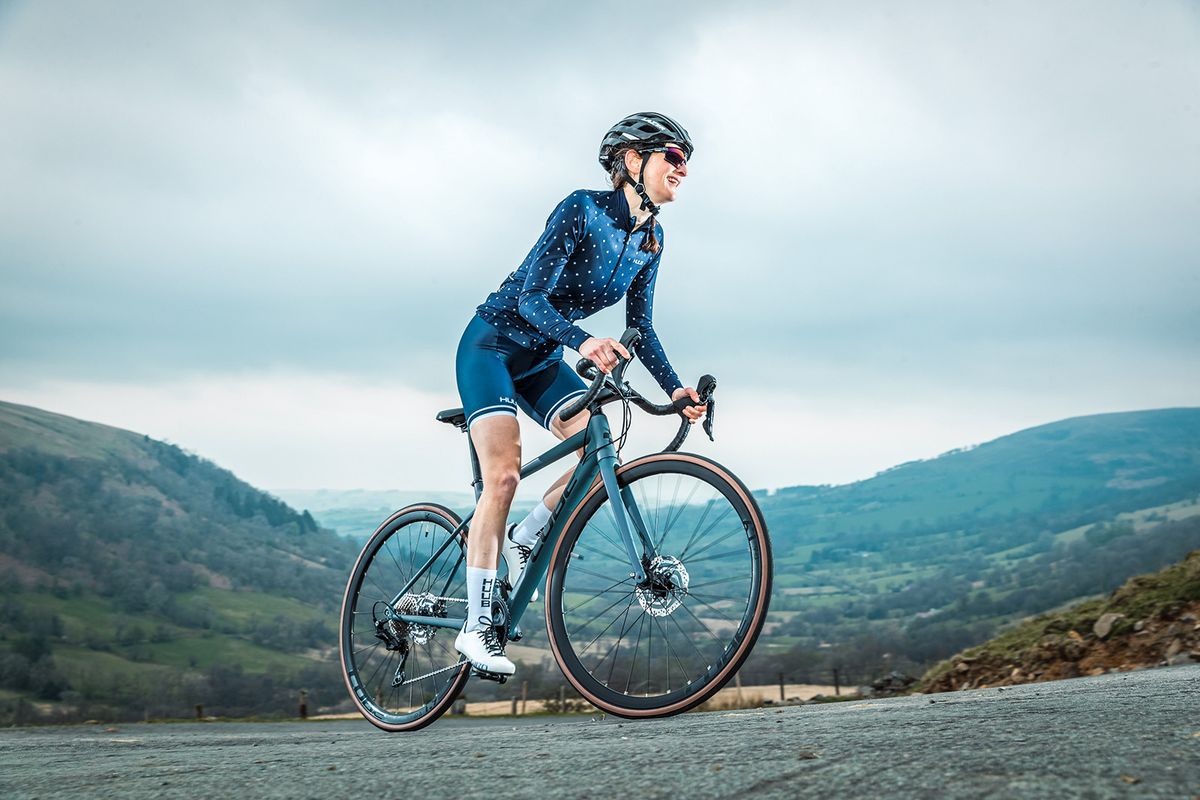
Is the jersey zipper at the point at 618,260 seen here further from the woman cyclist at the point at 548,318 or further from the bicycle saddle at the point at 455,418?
the bicycle saddle at the point at 455,418

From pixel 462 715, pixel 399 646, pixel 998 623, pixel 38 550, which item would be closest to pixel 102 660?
pixel 38 550

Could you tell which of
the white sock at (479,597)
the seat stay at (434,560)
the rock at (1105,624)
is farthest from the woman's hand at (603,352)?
the rock at (1105,624)

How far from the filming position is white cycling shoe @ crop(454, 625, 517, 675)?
502cm

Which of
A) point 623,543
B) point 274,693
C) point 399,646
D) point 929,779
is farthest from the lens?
point 274,693

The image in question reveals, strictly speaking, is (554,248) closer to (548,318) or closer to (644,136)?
(548,318)

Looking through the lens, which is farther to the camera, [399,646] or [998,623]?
[998,623]

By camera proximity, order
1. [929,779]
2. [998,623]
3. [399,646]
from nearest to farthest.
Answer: [929,779] → [399,646] → [998,623]

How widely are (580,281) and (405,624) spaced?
269 centimetres

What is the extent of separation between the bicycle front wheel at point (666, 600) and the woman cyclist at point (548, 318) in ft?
1.62

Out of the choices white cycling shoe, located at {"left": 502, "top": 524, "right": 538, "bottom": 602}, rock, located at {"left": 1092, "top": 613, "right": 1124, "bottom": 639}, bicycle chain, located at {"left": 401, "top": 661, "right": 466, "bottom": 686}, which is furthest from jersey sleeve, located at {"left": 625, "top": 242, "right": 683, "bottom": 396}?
rock, located at {"left": 1092, "top": 613, "right": 1124, "bottom": 639}

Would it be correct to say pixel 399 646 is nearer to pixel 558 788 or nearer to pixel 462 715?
pixel 558 788

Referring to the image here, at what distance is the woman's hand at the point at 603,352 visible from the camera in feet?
15.3

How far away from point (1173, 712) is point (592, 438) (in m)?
2.80

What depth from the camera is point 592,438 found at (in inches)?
199
